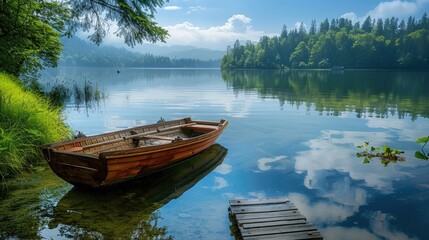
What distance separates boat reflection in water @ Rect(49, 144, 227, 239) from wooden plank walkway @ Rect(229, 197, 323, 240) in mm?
1645

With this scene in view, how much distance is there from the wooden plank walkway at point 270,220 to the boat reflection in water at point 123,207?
5.40ft

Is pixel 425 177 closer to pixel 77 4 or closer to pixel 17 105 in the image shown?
pixel 77 4

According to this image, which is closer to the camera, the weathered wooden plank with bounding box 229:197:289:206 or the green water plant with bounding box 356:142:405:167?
the weathered wooden plank with bounding box 229:197:289:206

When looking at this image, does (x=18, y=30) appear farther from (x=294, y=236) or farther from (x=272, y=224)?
(x=294, y=236)

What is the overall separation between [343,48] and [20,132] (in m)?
141

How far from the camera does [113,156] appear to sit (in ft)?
27.0

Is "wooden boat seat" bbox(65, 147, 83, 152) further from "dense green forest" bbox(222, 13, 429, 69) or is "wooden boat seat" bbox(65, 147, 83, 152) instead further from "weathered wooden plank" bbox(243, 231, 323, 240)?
"dense green forest" bbox(222, 13, 429, 69)

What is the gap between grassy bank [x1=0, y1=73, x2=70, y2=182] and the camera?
9.20 meters

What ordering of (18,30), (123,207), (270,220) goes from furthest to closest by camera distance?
(18,30) → (123,207) → (270,220)

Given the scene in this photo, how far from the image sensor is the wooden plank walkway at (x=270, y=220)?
646 cm

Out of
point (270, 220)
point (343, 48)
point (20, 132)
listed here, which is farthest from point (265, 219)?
point (343, 48)

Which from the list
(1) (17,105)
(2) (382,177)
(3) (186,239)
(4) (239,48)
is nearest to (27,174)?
(1) (17,105)

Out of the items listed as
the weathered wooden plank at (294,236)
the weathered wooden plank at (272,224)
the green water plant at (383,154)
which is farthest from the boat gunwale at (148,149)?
the green water plant at (383,154)

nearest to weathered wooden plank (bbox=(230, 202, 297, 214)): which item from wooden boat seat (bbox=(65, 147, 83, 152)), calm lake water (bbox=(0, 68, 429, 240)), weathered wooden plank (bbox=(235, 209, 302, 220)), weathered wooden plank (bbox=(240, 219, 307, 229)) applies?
weathered wooden plank (bbox=(235, 209, 302, 220))
